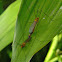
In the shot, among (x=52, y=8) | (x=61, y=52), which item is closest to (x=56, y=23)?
(x=52, y=8)

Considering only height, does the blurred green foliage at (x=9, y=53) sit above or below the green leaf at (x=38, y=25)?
below

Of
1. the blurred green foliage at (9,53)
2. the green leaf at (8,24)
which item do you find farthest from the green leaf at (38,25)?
the blurred green foliage at (9,53)

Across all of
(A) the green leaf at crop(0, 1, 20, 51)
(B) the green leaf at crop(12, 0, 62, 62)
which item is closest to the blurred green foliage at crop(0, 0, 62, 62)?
(A) the green leaf at crop(0, 1, 20, 51)

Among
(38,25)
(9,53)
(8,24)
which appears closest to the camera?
(38,25)

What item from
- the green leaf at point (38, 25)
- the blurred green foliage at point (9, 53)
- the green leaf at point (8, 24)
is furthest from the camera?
the blurred green foliage at point (9, 53)

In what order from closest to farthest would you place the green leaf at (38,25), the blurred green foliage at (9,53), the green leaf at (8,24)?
the green leaf at (38,25)
the green leaf at (8,24)
the blurred green foliage at (9,53)

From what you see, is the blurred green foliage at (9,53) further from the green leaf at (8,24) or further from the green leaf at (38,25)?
the green leaf at (38,25)

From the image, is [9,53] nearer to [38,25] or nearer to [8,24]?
[8,24]

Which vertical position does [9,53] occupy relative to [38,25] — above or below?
below

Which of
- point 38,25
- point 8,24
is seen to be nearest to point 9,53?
point 8,24
